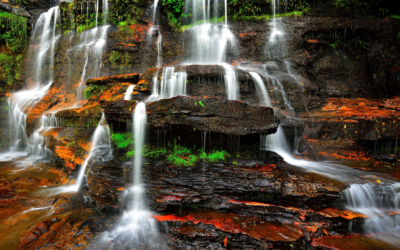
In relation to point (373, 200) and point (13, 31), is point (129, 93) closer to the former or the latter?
point (373, 200)

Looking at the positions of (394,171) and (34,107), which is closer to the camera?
(394,171)

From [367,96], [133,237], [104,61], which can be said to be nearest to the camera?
[133,237]

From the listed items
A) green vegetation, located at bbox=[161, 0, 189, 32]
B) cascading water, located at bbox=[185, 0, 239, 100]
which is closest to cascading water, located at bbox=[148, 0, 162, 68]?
green vegetation, located at bbox=[161, 0, 189, 32]

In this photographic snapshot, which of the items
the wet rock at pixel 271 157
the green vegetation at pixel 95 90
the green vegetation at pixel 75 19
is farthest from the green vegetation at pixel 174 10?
the wet rock at pixel 271 157

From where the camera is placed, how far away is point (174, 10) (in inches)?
525

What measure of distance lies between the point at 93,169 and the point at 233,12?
13.1m

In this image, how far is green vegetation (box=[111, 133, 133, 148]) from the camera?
5.77 m

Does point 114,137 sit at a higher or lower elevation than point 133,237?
higher

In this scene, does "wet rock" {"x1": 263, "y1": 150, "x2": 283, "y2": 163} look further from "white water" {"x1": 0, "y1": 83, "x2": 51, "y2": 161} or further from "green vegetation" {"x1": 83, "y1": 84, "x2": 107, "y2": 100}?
"white water" {"x1": 0, "y1": 83, "x2": 51, "y2": 161}

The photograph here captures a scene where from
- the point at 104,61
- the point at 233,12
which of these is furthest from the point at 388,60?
the point at 104,61

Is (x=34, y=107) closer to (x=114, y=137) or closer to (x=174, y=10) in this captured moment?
(x=114, y=137)

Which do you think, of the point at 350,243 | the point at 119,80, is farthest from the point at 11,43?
the point at 350,243

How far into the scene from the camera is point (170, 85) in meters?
7.84

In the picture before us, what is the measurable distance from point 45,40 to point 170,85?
539 inches
